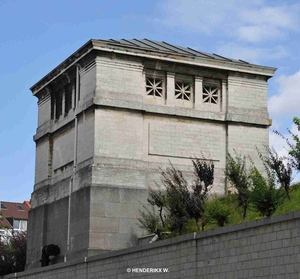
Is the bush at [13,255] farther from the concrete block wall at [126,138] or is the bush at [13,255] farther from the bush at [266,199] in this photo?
the bush at [266,199]

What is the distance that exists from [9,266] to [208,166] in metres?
27.3

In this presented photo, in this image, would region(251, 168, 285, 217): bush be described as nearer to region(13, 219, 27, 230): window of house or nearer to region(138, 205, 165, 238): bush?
region(138, 205, 165, 238): bush

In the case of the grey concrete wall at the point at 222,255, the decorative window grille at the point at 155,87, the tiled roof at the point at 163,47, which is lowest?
the grey concrete wall at the point at 222,255

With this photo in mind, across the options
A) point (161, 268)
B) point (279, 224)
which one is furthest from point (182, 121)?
point (279, 224)

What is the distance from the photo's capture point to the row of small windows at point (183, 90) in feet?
109

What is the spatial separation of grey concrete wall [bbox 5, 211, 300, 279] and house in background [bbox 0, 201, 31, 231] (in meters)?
77.0

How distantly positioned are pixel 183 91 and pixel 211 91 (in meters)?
1.33

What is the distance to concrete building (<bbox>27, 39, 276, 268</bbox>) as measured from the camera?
30906 millimetres

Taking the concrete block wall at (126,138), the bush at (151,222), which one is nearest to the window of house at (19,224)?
the concrete block wall at (126,138)

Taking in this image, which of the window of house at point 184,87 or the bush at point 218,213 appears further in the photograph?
the window of house at point 184,87

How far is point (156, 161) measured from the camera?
32344mm

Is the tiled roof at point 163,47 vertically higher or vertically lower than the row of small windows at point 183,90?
higher

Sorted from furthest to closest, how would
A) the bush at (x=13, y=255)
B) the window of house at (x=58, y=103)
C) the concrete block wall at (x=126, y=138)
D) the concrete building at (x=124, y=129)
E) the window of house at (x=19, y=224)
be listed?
the window of house at (x=19, y=224)
the bush at (x=13, y=255)
the window of house at (x=58, y=103)
the concrete building at (x=124, y=129)
the concrete block wall at (x=126, y=138)

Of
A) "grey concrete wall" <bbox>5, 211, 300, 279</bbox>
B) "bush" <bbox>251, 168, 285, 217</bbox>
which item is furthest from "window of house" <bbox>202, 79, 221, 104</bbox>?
"bush" <bbox>251, 168, 285, 217</bbox>
